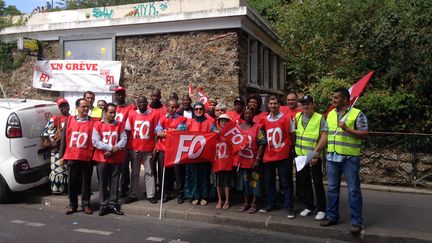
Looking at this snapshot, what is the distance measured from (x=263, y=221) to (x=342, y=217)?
1.25 metres

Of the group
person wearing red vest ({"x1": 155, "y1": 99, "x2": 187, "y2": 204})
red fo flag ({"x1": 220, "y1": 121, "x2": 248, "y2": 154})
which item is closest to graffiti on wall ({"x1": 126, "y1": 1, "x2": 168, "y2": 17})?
person wearing red vest ({"x1": 155, "y1": 99, "x2": 187, "y2": 204})

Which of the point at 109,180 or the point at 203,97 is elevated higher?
the point at 203,97

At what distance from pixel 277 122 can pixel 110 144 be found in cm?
273

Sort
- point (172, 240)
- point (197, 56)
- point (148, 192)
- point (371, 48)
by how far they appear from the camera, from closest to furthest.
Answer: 1. point (172, 240)
2. point (148, 192)
3. point (197, 56)
4. point (371, 48)

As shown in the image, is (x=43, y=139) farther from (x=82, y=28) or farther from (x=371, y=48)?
(x=371, y=48)

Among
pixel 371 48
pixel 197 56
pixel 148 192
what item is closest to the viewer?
pixel 148 192

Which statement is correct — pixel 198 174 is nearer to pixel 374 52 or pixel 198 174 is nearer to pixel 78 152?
pixel 78 152

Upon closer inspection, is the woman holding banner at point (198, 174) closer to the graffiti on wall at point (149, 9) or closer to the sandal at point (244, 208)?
the sandal at point (244, 208)

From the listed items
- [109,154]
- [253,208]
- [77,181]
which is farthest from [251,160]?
[77,181]

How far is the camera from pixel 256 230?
603cm

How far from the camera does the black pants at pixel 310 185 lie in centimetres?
610

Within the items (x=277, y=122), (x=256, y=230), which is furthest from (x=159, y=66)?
(x=256, y=230)

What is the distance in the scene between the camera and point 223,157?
6.70 metres

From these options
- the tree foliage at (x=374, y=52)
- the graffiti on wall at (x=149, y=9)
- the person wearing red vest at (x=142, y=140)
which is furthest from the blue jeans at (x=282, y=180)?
the graffiti on wall at (x=149, y=9)
